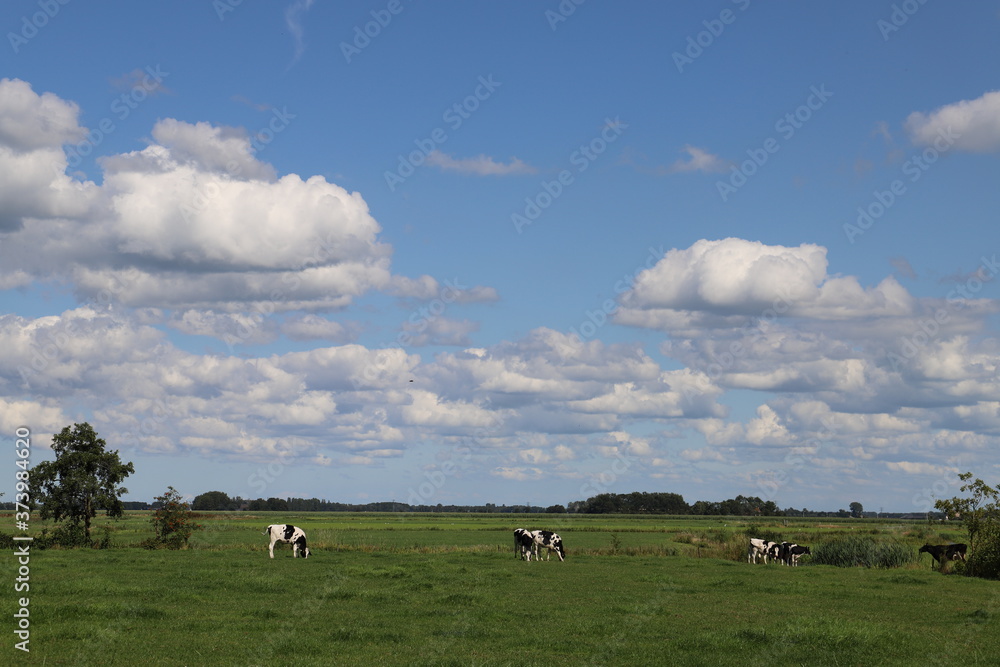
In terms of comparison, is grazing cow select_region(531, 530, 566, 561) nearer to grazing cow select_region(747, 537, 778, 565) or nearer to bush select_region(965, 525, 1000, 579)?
grazing cow select_region(747, 537, 778, 565)

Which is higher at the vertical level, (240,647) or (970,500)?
(970,500)

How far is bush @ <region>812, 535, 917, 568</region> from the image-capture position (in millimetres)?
49469

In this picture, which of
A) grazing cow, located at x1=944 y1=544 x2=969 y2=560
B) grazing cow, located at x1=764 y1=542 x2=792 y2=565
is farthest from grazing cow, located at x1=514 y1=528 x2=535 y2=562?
grazing cow, located at x1=944 y1=544 x2=969 y2=560

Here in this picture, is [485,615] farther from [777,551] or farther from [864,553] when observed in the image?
[864,553]

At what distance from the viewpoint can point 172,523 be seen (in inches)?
2028

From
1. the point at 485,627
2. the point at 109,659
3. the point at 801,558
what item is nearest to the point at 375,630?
the point at 485,627

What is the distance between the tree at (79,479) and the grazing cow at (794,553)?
4103 cm

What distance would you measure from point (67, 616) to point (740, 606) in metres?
19.8

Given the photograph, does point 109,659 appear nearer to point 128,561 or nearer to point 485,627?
point 485,627

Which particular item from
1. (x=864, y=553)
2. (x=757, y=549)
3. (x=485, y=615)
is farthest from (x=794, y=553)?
(x=485, y=615)

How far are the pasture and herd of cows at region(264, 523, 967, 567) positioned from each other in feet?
17.1

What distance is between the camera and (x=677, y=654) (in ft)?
60.5

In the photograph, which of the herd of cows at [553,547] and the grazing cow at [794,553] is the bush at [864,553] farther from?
the grazing cow at [794,553]

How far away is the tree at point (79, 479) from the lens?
5038 cm
